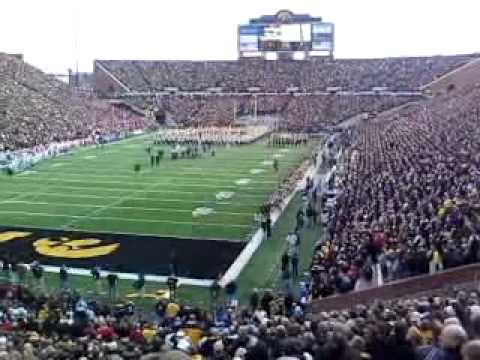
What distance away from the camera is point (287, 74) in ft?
221

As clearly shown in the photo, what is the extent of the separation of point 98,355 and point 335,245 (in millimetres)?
8402

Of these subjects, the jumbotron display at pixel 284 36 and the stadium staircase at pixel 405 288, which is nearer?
the stadium staircase at pixel 405 288

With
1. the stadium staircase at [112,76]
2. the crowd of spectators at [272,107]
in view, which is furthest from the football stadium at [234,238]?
the stadium staircase at [112,76]

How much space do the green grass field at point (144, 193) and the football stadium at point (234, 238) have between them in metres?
0.12

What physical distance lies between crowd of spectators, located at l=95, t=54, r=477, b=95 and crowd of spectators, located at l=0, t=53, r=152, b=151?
29.9 ft

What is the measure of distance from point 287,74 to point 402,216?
54066 mm

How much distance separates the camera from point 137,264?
55.6 feet

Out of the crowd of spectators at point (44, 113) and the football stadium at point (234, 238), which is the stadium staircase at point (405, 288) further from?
the crowd of spectators at point (44, 113)

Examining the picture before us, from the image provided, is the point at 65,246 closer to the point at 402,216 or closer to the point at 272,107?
the point at 402,216

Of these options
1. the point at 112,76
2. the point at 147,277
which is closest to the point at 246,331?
the point at 147,277

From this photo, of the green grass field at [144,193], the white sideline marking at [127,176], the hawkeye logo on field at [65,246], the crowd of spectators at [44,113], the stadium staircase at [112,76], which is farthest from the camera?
the stadium staircase at [112,76]

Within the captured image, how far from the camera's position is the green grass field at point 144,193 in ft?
69.5

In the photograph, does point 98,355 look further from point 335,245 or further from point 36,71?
point 36,71

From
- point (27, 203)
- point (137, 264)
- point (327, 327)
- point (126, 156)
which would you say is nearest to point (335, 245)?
point (137, 264)
